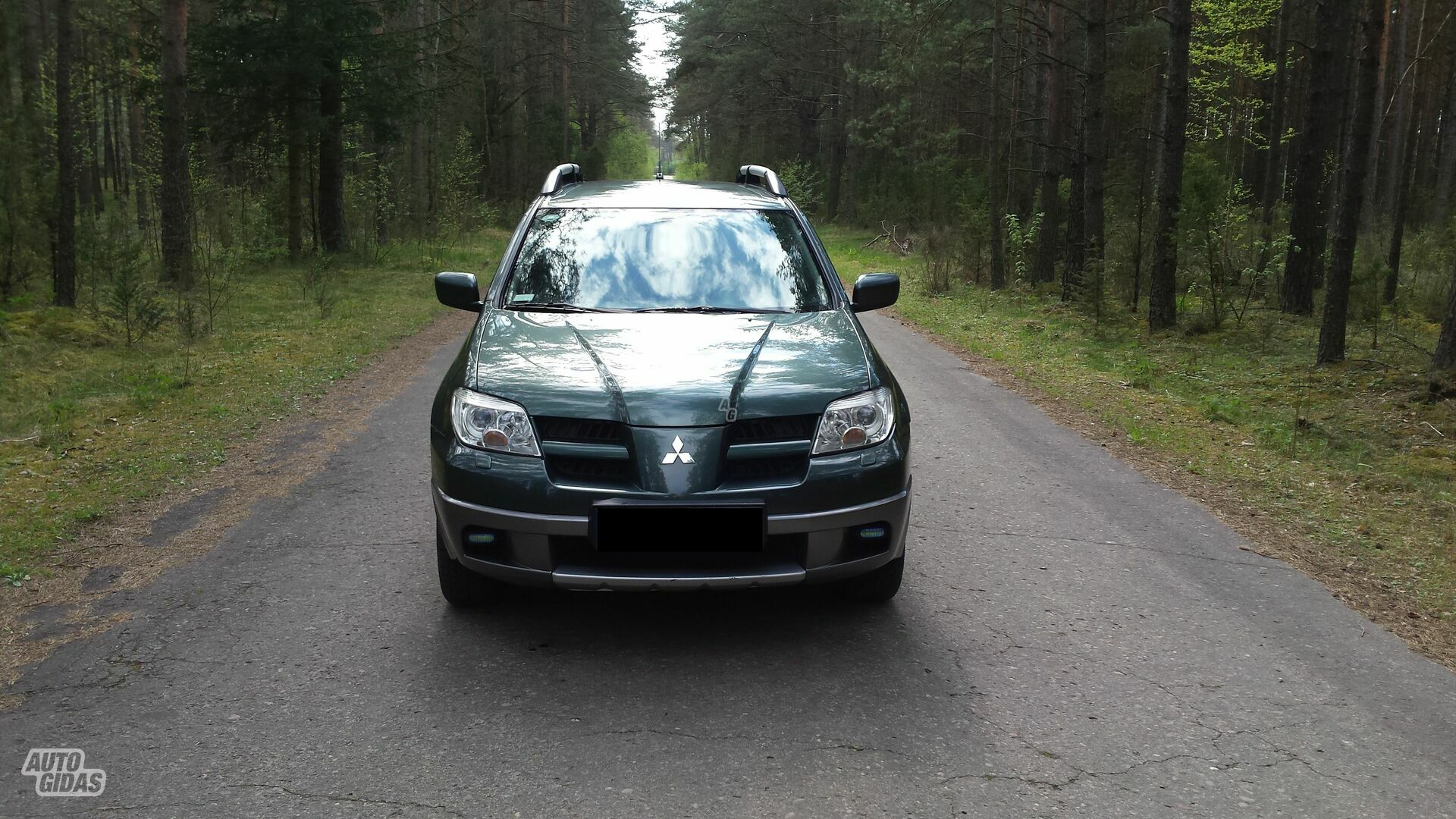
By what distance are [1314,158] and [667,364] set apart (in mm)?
13806

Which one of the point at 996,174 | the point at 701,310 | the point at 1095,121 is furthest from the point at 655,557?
the point at 996,174

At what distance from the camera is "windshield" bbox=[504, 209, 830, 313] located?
5098 millimetres

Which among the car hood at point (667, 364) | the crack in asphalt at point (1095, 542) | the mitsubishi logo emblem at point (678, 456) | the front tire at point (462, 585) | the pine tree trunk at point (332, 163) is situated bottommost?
the crack in asphalt at point (1095, 542)

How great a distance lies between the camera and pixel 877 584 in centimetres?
446

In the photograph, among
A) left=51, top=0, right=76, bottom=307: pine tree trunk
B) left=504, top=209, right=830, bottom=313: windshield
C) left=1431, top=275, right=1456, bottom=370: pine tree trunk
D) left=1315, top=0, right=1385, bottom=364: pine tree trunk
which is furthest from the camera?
left=51, top=0, right=76, bottom=307: pine tree trunk

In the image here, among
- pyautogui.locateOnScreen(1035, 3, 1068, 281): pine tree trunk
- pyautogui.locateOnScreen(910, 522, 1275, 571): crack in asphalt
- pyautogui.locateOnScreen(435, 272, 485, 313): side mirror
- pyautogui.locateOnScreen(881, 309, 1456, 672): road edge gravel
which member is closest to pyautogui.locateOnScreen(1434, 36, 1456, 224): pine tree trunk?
pyautogui.locateOnScreen(1035, 3, 1068, 281): pine tree trunk

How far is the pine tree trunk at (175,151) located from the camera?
15.8 meters

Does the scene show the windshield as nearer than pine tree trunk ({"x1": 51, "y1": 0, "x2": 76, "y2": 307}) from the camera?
Yes

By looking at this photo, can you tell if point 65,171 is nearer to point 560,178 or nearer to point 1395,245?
point 560,178

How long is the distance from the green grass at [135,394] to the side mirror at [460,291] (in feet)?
7.59

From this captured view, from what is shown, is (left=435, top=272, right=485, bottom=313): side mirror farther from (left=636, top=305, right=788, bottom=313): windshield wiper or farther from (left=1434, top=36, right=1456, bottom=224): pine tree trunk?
(left=1434, top=36, right=1456, bottom=224): pine tree trunk

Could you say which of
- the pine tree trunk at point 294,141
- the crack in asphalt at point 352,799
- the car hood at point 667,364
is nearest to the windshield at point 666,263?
the car hood at point 667,364

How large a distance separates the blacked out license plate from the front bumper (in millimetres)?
37

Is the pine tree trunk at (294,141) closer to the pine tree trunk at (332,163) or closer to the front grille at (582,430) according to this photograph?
the pine tree trunk at (332,163)
